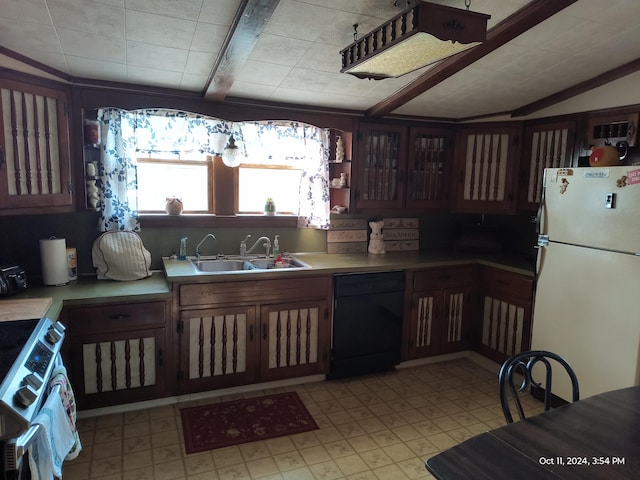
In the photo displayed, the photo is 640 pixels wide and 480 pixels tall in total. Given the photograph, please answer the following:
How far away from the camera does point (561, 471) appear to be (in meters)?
1.18

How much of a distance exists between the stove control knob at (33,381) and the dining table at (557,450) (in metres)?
1.31

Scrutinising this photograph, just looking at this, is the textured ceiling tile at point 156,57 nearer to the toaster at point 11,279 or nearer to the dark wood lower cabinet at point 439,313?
the toaster at point 11,279

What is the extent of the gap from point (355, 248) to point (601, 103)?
2.17m

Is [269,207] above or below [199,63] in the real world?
below

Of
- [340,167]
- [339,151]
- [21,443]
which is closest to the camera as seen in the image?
[21,443]

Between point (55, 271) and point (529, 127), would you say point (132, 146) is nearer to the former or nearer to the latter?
point (55, 271)

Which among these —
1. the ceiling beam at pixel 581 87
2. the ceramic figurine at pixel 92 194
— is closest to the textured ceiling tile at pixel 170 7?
the ceramic figurine at pixel 92 194

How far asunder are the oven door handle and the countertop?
3.06ft

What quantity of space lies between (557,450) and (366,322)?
209cm

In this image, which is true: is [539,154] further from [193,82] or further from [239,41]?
[193,82]

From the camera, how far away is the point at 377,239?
3.85m

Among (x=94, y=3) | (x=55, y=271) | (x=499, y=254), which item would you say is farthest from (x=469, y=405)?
(x=94, y=3)

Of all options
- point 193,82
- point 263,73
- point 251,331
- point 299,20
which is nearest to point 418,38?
point 299,20

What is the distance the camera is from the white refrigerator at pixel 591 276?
250 cm
